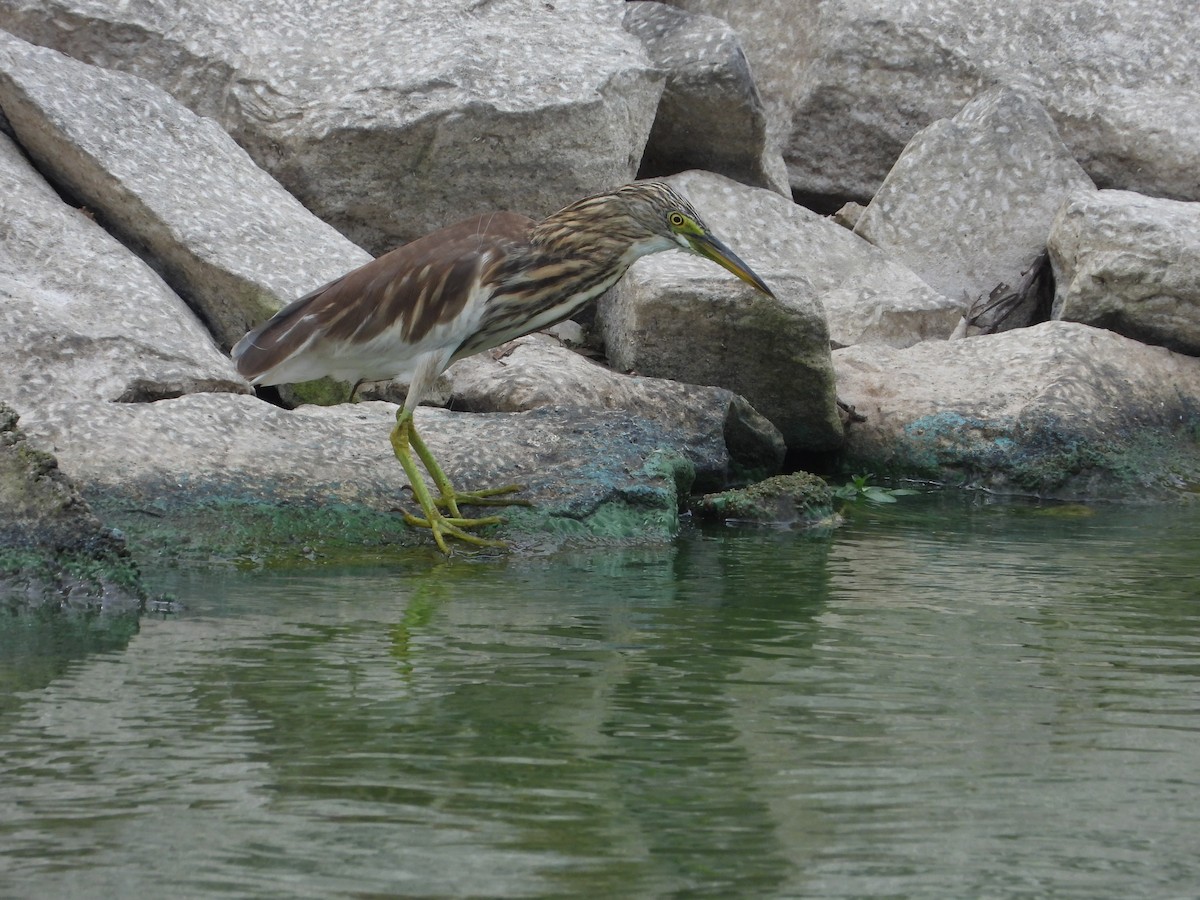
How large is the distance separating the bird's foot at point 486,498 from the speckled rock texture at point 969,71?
589cm

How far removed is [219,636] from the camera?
16.8ft

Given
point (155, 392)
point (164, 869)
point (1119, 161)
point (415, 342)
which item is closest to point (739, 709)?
point (164, 869)

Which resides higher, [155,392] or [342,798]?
[155,392]

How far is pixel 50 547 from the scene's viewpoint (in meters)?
5.50

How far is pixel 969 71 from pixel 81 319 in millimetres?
7063

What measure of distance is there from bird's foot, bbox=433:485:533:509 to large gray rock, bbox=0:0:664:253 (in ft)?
10.7

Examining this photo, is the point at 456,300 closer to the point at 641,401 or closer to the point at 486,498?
the point at 486,498

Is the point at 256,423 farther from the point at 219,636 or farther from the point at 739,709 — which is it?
the point at 739,709

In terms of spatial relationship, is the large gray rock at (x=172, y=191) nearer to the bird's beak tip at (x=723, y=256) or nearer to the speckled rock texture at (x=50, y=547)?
the bird's beak tip at (x=723, y=256)

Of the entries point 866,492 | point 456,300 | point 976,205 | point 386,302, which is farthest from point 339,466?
point 976,205

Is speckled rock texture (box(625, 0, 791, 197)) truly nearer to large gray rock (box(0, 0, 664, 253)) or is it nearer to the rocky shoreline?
the rocky shoreline

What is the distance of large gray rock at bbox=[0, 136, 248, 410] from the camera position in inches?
291

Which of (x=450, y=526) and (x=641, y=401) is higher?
(x=641, y=401)

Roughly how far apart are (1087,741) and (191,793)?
2142 millimetres
